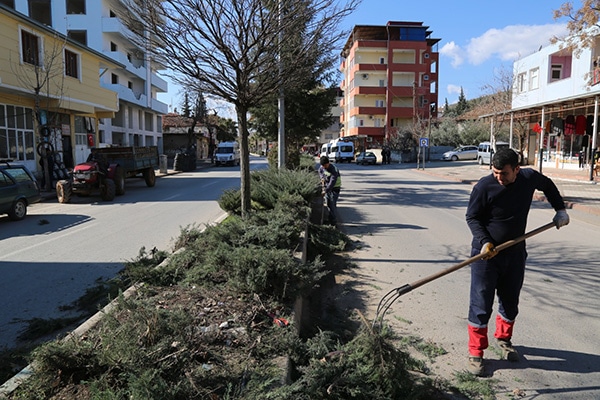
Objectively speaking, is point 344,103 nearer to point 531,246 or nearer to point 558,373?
point 531,246

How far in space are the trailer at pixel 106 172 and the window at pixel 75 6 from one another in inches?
928

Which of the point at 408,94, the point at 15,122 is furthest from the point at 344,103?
the point at 15,122

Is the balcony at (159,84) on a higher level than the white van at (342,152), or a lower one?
higher

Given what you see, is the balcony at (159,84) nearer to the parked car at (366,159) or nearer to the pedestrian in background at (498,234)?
the parked car at (366,159)

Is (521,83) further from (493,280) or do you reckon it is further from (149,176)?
(493,280)

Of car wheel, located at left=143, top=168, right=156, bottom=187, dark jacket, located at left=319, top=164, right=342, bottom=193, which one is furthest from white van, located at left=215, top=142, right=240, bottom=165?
dark jacket, located at left=319, top=164, right=342, bottom=193

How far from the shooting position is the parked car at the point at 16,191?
11234 mm

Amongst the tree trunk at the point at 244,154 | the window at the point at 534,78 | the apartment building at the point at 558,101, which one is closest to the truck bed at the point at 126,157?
the tree trunk at the point at 244,154

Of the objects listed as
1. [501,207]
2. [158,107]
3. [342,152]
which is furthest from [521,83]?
[158,107]

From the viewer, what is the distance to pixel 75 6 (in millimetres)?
37625

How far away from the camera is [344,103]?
8144cm

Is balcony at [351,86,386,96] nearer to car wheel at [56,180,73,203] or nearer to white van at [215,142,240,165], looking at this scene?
white van at [215,142,240,165]

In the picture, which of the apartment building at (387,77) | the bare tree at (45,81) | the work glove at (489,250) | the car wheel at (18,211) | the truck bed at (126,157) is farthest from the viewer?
the apartment building at (387,77)

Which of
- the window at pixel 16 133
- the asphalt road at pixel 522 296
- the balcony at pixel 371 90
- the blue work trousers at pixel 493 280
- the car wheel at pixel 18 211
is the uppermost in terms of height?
the balcony at pixel 371 90
